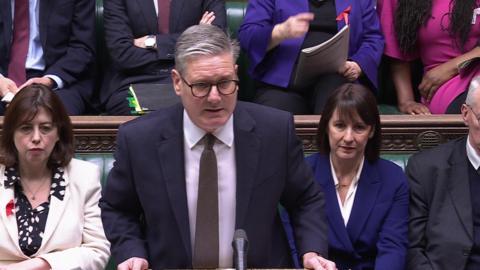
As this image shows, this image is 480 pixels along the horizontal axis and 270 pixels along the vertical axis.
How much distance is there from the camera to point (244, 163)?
84.5 inches

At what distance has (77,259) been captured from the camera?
2547 millimetres

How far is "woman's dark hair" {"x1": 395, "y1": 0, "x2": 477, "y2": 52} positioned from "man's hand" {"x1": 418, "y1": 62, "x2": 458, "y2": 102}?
107 millimetres

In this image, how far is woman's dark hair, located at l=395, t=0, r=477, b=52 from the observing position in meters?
3.56

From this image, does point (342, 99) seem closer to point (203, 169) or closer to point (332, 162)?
point (332, 162)

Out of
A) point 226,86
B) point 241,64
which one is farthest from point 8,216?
point 241,64

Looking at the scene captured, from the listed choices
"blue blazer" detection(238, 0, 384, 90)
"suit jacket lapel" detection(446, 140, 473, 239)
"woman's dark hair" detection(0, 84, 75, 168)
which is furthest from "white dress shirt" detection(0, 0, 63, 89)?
"suit jacket lapel" detection(446, 140, 473, 239)

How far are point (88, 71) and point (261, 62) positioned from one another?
0.69 metres

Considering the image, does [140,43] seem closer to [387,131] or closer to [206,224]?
[387,131]

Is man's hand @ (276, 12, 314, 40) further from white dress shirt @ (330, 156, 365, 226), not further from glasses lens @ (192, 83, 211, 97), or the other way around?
glasses lens @ (192, 83, 211, 97)

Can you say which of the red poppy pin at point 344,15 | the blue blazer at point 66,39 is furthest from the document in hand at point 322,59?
the blue blazer at point 66,39

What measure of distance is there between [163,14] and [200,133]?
5.08ft

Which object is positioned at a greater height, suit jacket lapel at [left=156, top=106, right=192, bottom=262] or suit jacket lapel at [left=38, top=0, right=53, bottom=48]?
suit jacket lapel at [left=38, top=0, right=53, bottom=48]

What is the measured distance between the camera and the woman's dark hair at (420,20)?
3561 mm

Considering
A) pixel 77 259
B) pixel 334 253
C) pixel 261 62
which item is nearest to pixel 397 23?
pixel 261 62
